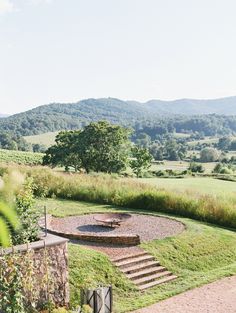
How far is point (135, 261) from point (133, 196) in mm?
8235

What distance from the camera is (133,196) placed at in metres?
20.8

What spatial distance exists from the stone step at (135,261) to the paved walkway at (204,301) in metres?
1.81

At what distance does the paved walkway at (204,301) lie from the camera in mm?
10133

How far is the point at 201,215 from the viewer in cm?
1855

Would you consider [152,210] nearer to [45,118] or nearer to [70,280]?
[70,280]

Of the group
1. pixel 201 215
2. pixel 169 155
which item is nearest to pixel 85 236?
pixel 201 215

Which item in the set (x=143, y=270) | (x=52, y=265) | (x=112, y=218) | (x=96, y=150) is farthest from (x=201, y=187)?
(x=52, y=265)

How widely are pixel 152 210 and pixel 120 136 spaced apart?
2844 centimetres

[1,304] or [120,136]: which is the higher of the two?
[120,136]

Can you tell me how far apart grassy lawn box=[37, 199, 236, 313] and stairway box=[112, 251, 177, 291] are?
0.21 m

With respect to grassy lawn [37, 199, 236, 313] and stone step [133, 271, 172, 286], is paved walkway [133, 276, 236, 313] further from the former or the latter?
stone step [133, 271, 172, 286]

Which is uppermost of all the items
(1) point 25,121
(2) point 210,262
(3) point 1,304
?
(1) point 25,121

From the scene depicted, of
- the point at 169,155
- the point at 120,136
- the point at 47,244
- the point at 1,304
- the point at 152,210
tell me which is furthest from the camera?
the point at 169,155

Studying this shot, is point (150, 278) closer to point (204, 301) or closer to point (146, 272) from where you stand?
point (146, 272)
